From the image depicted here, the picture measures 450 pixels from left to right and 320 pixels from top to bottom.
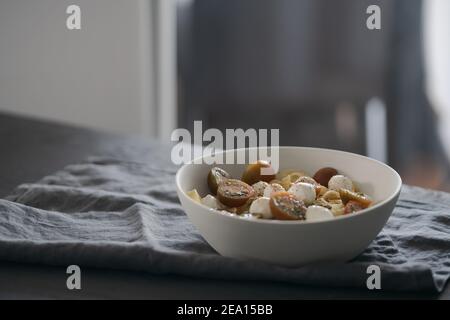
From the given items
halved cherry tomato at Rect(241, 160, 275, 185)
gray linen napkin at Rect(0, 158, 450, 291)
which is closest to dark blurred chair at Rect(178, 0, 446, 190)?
gray linen napkin at Rect(0, 158, 450, 291)

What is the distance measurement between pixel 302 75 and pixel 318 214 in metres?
1.84

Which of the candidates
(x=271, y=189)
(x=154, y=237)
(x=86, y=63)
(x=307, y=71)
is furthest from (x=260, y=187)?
(x=307, y=71)

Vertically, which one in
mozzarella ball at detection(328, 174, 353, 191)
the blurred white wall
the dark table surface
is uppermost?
the blurred white wall

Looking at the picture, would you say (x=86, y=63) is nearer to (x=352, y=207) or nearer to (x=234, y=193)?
(x=234, y=193)

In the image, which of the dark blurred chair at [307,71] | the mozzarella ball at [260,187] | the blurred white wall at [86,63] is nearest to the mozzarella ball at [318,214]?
the mozzarella ball at [260,187]

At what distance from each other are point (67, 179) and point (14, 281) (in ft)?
1.25

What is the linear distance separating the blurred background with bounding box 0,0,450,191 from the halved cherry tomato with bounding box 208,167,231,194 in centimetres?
101

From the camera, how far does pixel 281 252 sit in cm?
78

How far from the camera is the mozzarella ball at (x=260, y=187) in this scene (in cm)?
90

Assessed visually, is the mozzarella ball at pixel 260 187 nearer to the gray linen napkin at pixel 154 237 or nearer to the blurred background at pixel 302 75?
the gray linen napkin at pixel 154 237

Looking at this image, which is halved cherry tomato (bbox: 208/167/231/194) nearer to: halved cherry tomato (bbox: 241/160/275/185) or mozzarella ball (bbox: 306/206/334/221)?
halved cherry tomato (bbox: 241/160/275/185)

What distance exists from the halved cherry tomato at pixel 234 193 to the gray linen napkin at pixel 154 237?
67 mm

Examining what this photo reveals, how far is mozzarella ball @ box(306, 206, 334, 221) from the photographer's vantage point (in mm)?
787
